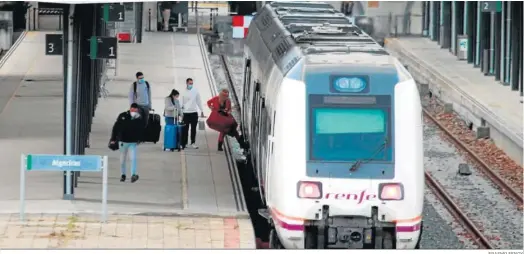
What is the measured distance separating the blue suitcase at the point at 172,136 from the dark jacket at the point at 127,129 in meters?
3.34

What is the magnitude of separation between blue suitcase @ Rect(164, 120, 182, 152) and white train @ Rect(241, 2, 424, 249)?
22.9 ft

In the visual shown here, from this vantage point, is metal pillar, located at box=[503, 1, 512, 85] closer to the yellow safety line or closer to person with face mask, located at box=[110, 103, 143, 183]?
the yellow safety line

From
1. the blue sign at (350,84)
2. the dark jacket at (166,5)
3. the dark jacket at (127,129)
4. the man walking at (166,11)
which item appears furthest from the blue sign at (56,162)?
the dark jacket at (166,5)

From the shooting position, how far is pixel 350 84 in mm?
16531

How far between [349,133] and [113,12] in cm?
837

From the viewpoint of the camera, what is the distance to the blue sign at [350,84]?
54.2ft

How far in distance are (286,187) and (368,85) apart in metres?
1.50

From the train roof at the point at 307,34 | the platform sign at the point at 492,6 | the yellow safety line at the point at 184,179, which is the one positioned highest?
the platform sign at the point at 492,6

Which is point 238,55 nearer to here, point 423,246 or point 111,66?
point 111,66

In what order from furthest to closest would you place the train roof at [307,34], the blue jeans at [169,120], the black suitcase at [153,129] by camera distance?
the black suitcase at [153,129]
the blue jeans at [169,120]
the train roof at [307,34]

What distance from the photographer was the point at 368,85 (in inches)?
651

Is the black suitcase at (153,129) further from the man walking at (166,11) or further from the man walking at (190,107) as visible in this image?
the man walking at (166,11)

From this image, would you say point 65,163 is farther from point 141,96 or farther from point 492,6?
point 492,6

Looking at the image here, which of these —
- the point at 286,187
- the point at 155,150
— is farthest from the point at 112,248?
the point at 155,150
